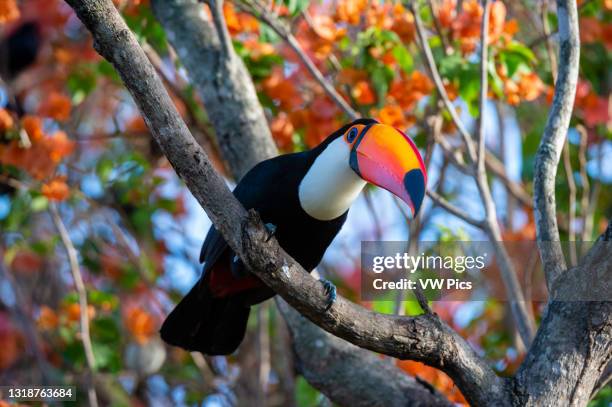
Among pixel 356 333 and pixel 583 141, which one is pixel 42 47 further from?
pixel 356 333

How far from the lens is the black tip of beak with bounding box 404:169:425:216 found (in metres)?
3.26

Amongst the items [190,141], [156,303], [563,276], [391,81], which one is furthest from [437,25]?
[156,303]

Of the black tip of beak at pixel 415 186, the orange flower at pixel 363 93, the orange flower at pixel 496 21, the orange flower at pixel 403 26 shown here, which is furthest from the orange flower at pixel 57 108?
the black tip of beak at pixel 415 186

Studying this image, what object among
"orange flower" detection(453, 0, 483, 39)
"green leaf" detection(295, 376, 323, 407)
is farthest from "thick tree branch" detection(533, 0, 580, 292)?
"green leaf" detection(295, 376, 323, 407)

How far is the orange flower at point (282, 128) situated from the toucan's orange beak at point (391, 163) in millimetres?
1792

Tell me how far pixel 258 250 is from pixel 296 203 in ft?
2.88

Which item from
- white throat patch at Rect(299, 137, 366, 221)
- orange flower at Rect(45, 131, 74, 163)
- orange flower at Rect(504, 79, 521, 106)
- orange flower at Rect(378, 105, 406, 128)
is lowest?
white throat patch at Rect(299, 137, 366, 221)

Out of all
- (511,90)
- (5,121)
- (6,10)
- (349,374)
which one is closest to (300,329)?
(349,374)

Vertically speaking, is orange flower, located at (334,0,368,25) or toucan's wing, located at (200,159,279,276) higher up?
orange flower, located at (334,0,368,25)

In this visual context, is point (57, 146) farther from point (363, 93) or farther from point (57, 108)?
point (363, 93)

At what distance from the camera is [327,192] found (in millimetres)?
3678

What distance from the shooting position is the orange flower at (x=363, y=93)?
4914mm

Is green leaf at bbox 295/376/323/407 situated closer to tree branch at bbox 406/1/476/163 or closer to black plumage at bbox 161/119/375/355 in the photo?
black plumage at bbox 161/119/375/355

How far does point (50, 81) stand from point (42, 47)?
50 centimetres
